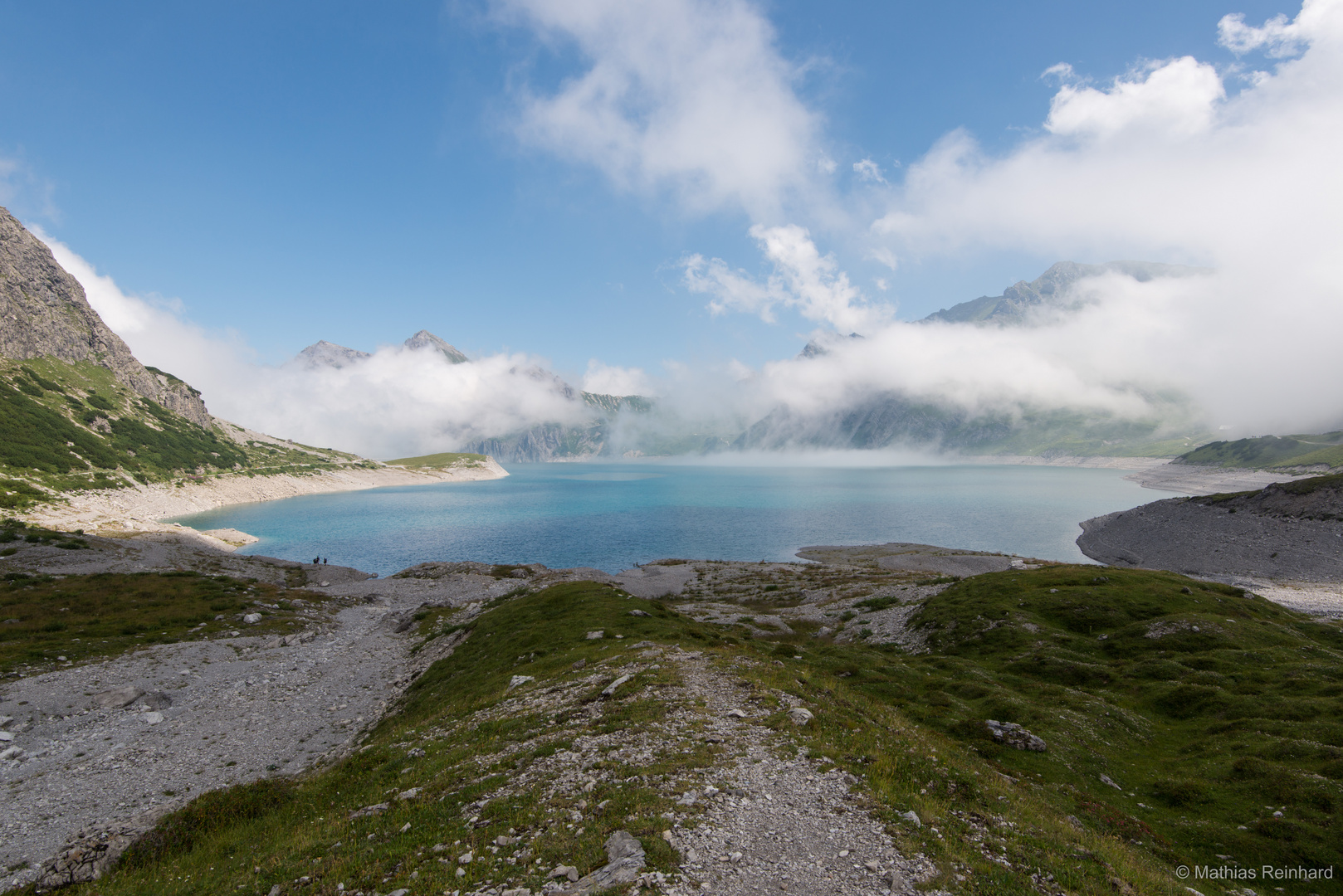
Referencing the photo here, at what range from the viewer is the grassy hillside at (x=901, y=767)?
10.7 m

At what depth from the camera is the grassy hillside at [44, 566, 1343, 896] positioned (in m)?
10.7

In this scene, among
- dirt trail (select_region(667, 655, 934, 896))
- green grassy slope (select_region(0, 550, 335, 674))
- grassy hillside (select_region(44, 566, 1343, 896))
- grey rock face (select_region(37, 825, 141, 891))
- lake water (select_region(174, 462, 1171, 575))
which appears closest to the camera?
dirt trail (select_region(667, 655, 934, 896))

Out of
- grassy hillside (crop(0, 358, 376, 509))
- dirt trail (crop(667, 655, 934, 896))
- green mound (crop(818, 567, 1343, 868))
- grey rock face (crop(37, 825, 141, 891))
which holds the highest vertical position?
grassy hillside (crop(0, 358, 376, 509))

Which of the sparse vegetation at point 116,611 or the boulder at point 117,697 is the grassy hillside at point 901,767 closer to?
the boulder at point 117,697

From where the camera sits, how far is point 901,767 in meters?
13.6

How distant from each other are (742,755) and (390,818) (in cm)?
936

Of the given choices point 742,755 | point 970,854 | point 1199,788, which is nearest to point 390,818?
point 742,755

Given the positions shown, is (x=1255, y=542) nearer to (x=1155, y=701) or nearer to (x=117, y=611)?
(x=1155, y=701)

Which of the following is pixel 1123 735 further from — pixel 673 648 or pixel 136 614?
pixel 136 614

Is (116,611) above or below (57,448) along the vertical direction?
below

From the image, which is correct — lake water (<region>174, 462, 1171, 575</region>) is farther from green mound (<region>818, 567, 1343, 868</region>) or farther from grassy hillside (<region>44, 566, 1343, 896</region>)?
grassy hillside (<region>44, 566, 1343, 896</region>)

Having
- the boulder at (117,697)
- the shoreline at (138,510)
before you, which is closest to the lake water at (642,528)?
the shoreline at (138,510)

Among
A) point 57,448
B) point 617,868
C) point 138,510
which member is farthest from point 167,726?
point 57,448

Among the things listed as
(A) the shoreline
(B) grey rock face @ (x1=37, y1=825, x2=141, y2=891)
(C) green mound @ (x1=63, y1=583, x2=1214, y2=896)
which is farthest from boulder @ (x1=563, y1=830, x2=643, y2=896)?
(A) the shoreline
